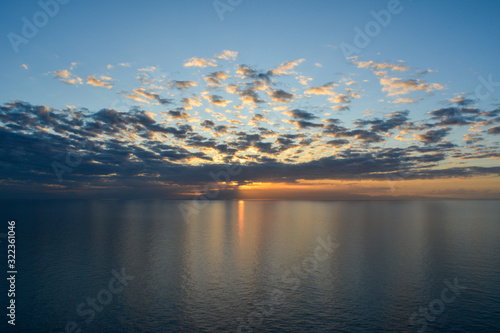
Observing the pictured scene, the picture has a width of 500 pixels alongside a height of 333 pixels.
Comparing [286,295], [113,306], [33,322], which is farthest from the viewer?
[286,295]

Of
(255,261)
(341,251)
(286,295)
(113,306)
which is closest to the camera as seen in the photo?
(113,306)

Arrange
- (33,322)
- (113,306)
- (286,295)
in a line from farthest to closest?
(286,295), (113,306), (33,322)

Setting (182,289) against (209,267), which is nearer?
(182,289)

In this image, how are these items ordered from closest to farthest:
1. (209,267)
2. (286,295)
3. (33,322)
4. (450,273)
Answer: (33,322), (286,295), (450,273), (209,267)

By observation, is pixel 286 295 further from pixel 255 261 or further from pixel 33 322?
pixel 33 322

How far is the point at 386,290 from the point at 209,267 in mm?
34299

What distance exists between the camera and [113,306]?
42.5 metres

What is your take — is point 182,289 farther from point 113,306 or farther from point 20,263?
point 20,263

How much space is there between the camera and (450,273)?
188 feet

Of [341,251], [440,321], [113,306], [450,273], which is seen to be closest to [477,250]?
[450,273]

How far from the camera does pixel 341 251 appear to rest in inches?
3076

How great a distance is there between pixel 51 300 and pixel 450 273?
229 ft

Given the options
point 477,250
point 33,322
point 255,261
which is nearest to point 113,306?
point 33,322

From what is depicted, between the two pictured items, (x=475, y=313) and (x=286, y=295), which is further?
(x=286, y=295)
